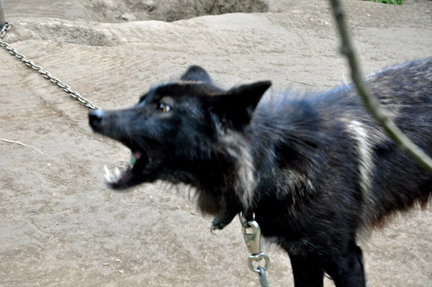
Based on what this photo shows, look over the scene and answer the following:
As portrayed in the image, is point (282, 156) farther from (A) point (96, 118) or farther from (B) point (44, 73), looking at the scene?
(B) point (44, 73)

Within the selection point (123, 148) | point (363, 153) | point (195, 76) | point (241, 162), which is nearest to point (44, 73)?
point (123, 148)

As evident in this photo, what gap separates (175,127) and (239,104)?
349 mm

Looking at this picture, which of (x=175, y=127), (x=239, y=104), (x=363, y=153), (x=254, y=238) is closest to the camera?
(x=239, y=104)

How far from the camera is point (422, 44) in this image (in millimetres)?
7434

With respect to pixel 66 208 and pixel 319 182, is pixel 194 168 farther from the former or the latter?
pixel 66 208

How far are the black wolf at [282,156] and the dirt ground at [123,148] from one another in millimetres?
567

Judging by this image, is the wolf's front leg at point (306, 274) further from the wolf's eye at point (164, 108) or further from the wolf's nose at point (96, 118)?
the wolf's nose at point (96, 118)

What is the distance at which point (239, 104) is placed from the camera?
2.24 metres

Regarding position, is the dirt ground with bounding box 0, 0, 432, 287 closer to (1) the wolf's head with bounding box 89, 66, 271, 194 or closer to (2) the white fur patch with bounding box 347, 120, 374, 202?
(2) the white fur patch with bounding box 347, 120, 374, 202

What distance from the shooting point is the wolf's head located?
2330mm

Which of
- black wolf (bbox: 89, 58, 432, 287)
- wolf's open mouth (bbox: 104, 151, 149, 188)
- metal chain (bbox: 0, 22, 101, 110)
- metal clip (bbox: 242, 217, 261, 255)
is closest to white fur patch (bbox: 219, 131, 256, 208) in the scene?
black wolf (bbox: 89, 58, 432, 287)

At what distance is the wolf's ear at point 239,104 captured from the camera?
2135 millimetres

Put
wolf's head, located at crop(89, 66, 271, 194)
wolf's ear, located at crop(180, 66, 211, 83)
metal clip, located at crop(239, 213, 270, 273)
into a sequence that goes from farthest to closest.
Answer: wolf's ear, located at crop(180, 66, 211, 83)
metal clip, located at crop(239, 213, 270, 273)
wolf's head, located at crop(89, 66, 271, 194)

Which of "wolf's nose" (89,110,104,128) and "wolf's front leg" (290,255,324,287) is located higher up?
"wolf's nose" (89,110,104,128)
